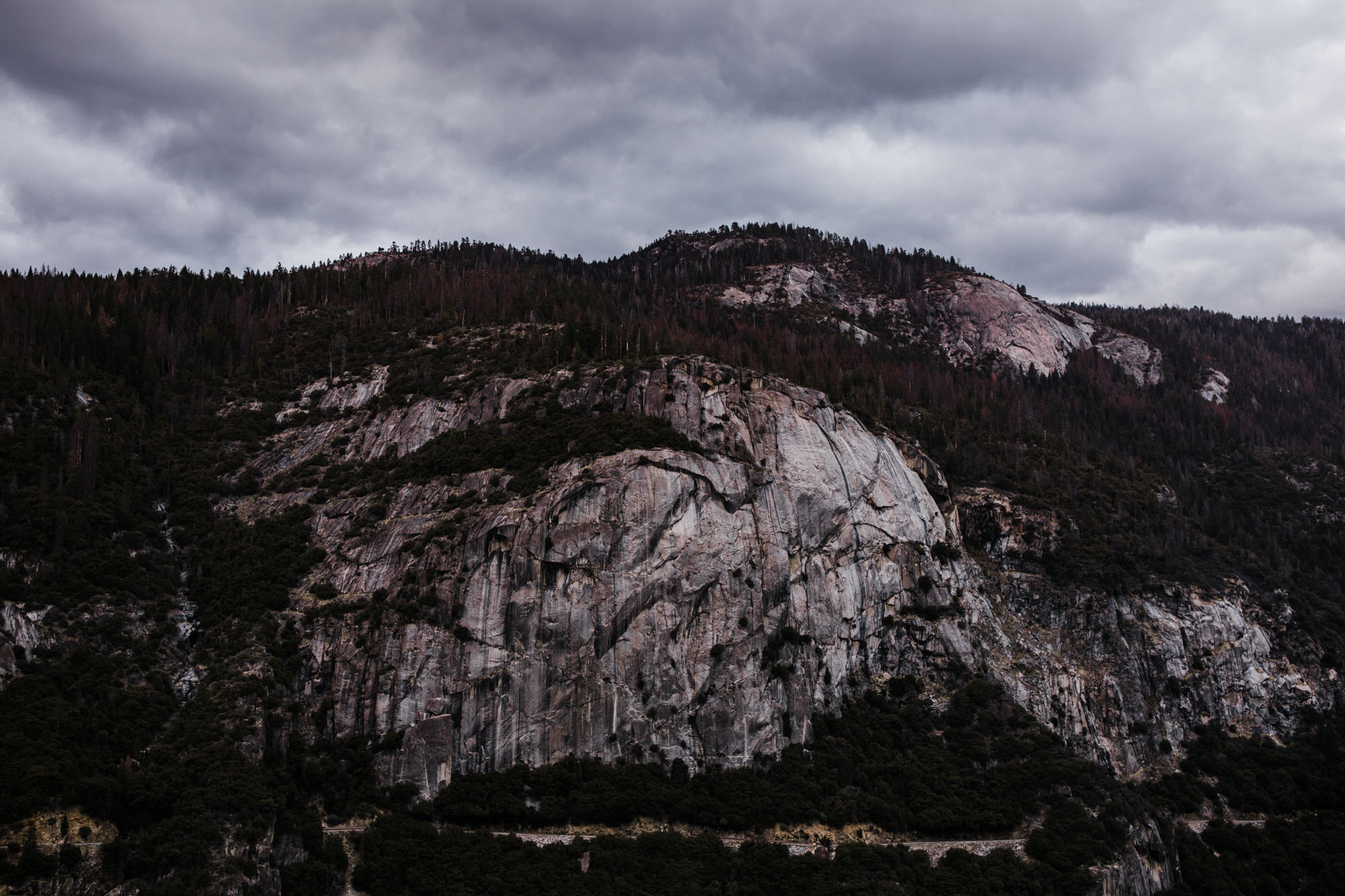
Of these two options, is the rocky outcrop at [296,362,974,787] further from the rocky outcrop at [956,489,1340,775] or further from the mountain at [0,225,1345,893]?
the rocky outcrop at [956,489,1340,775]

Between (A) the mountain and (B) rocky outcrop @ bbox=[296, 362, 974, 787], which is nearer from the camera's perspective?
(A) the mountain

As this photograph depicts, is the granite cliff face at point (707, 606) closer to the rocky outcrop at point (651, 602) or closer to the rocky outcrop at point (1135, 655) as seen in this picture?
the rocky outcrop at point (651, 602)

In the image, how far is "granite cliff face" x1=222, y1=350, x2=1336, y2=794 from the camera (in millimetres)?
107625

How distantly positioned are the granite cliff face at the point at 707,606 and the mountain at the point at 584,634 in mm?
478

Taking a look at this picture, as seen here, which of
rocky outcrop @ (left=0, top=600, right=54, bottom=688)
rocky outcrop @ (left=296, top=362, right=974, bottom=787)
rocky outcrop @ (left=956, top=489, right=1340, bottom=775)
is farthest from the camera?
rocky outcrop @ (left=956, top=489, right=1340, bottom=775)

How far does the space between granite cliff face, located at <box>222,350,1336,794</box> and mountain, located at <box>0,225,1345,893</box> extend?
478mm

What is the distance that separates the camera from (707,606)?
11656 centimetres

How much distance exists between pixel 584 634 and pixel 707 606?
14.8m

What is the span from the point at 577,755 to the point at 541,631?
13211 millimetres

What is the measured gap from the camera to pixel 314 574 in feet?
393

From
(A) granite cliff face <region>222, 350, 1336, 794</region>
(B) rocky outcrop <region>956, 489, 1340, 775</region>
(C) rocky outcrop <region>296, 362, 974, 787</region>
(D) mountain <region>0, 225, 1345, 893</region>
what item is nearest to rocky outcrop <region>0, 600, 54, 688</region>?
(D) mountain <region>0, 225, 1345, 893</region>

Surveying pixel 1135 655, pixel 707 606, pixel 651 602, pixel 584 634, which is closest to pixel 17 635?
pixel 584 634

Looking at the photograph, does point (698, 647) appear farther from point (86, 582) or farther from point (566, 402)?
point (86, 582)

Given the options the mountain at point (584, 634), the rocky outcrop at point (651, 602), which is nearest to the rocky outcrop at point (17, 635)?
the mountain at point (584, 634)
